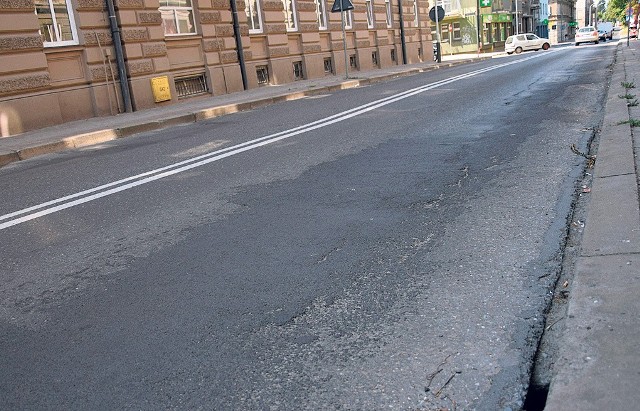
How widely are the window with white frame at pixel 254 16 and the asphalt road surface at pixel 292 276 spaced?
44.9 feet

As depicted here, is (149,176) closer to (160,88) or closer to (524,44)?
(160,88)

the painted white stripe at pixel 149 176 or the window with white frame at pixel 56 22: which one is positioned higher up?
the window with white frame at pixel 56 22

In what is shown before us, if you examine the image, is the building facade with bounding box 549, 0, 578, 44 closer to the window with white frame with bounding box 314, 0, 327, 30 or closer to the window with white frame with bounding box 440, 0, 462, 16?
the window with white frame with bounding box 440, 0, 462, 16

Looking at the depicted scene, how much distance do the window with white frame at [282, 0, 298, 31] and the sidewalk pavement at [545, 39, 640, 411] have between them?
62.8 feet

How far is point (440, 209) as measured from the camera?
14.4ft

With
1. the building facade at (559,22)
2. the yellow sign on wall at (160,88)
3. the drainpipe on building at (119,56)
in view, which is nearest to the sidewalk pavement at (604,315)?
the drainpipe on building at (119,56)

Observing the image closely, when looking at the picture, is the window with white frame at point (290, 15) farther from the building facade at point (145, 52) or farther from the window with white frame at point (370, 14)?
the window with white frame at point (370, 14)

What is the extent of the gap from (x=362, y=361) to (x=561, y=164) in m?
3.78

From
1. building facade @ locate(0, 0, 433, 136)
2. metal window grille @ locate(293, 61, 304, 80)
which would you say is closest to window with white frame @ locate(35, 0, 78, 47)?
building facade @ locate(0, 0, 433, 136)

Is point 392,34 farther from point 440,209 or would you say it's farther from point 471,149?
point 440,209

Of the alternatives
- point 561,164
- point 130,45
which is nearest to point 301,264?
point 561,164

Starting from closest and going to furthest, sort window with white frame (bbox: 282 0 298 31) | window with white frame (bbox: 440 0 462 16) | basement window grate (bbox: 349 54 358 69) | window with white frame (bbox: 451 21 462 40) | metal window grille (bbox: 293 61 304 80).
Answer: window with white frame (bbox: 282 0 298 31) → metal window grille (bbox: 293 61 304 80) → basement window grate (bbox: 349 54 358 69) → window with white frame (bbox: 440 0 462 16) → window with white frame (bbox: 451 21 462 40)

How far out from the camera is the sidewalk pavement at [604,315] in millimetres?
1902

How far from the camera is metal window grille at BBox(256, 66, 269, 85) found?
19906 mm
